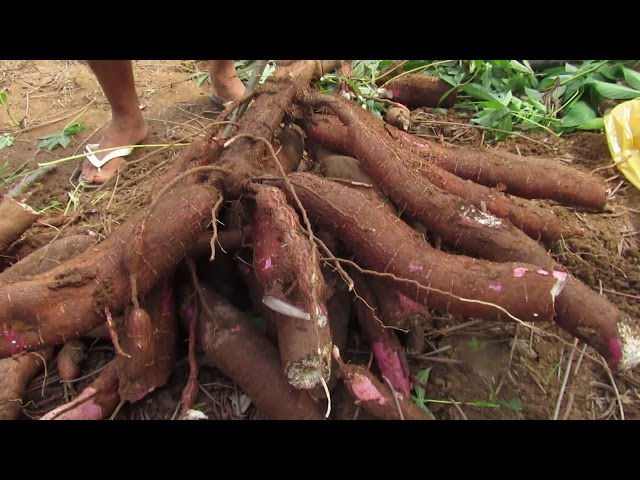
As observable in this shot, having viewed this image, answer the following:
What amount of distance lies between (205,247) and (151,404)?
0.48 meters

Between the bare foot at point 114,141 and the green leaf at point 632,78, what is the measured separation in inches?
91.0

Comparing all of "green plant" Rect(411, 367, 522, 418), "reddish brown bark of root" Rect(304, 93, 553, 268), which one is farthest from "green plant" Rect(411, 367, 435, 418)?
"reddish brown bark of root" Rect(304, 93, 553, 268)

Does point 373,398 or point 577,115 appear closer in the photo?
point 373,398

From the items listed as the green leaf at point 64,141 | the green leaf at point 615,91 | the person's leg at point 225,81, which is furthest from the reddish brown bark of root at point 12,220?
the green leaf at point 615,91

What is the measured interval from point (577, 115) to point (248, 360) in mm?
1920

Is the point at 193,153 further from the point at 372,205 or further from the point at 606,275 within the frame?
the point at 606,275

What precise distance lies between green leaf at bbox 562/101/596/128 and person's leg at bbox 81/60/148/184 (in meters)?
2.01

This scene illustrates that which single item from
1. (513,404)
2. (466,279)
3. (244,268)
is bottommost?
(513,404)

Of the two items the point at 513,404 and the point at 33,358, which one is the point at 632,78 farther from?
the point at 33,358

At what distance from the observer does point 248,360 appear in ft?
3.95

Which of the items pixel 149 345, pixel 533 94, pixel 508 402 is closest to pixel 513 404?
pixel 508 402

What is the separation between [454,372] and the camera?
130cm

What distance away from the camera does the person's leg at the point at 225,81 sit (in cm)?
234

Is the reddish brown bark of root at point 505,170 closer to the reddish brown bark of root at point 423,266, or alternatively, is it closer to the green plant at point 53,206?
the reddish brown bark of root at point 423,266
